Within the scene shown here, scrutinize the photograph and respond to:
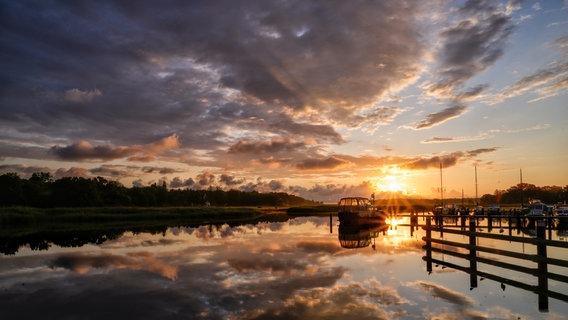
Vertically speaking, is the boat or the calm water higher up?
the boat

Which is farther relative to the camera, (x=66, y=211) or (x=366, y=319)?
(x=66, y=211)

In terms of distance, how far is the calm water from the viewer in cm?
1372

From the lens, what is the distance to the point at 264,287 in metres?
17.4

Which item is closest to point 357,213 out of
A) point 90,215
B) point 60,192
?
point 90,215

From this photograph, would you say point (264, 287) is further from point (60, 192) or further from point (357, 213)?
point (60, 192)

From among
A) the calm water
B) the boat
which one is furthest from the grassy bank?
the calm water

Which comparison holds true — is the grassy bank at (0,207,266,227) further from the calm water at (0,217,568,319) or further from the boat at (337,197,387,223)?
the calm water at (0,217,568,319)

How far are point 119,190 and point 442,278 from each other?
463 ft

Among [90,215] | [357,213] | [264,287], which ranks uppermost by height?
[357,213]

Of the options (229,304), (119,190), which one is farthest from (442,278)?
(119,190)

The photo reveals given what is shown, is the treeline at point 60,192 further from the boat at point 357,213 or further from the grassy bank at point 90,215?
the boat at point 357,213

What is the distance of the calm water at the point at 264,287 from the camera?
45.0 feet

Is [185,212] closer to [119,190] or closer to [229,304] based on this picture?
[119,190]

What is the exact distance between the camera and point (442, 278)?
19.2 m
